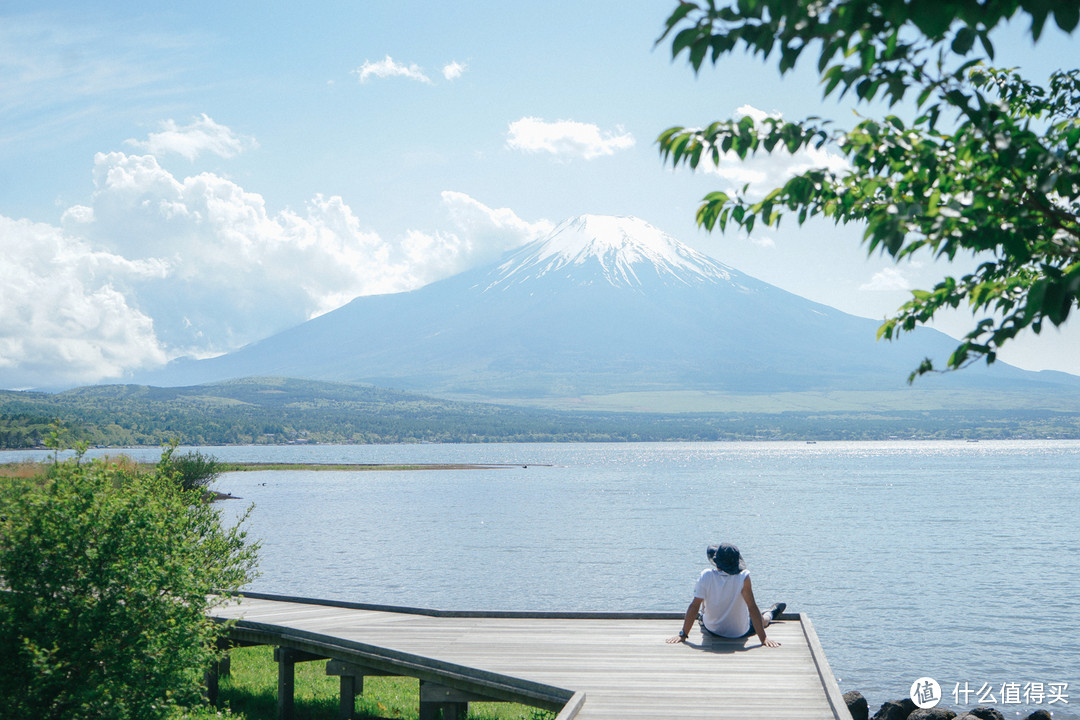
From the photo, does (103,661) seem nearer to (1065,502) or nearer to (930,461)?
(1065,502)

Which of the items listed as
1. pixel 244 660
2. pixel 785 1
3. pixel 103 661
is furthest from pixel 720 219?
pixel 244 660

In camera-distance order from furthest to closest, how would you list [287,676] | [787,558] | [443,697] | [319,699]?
[787,558] < [319,699] < [287,676] < [443,697]

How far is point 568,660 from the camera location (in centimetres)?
1005

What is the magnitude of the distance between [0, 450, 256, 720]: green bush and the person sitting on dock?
18.6 ft

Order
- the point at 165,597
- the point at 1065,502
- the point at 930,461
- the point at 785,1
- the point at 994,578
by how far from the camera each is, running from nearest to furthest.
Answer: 1. the point at 785,1
2. the point at 165,597
3. the point at 994,578
4. the point at 1065,502
5. the point at 930,461

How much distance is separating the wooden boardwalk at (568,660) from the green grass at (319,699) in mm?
732

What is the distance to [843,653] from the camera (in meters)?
21.5

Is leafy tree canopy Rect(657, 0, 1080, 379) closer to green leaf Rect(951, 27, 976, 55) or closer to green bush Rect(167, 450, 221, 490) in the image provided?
green leaf Rect(951, 27, 976, 55)

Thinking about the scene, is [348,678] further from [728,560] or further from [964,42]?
[964,42]

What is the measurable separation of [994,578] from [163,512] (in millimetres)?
33245

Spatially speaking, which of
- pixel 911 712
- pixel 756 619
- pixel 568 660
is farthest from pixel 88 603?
pixel 911 712

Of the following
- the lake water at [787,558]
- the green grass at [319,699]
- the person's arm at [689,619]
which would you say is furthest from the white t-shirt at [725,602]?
the lake water at [787,558]

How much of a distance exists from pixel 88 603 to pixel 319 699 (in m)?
6.90

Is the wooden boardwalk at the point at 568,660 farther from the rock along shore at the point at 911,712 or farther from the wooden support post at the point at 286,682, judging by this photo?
the rock along shore at the point at 911,712
